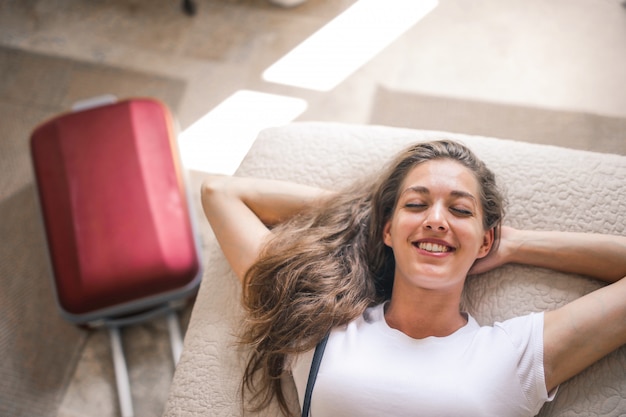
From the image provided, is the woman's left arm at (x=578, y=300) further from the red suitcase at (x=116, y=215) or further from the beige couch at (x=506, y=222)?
the red suitcase at (x=116, y=215)

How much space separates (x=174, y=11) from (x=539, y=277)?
1.81 metres

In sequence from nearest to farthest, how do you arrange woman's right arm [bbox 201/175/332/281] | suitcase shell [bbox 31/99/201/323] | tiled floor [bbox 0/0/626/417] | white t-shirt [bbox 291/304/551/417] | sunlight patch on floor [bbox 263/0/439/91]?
1. white t-shirt [bbox 291/304/551/417]
2. woman's right arm [bbox 201/175/332/281]
3. suitcase shell [bbox 31/99/201/323]
4. tiled floor [bbox 0/0/626/417]
5. sunlight patch on floor [bbox 263/0/439/91]

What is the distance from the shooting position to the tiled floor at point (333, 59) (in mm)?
1914

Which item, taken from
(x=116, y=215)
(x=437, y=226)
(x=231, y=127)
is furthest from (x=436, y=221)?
(x=231, y=127)

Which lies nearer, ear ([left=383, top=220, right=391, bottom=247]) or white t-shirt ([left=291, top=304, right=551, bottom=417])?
white t-shirt ([left=291, top=304, right=551, bottom=417])

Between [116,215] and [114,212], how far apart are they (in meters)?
0.01

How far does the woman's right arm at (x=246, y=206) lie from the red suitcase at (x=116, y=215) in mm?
244

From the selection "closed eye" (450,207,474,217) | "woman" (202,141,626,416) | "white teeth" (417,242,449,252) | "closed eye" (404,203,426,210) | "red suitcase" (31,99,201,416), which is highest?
"closed eye" (450,207,474,217)

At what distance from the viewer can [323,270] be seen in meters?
1.17

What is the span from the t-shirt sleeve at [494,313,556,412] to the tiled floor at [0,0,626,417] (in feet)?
3.49

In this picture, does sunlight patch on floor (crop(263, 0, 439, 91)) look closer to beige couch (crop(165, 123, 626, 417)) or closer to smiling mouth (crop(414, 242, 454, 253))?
beige couch (crop(165, 123, 626, 417))

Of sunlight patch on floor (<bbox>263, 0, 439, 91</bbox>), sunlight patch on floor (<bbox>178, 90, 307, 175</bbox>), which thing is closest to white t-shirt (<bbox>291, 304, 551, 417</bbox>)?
sunlight patch on floor (<bbox>178, 90, 307, 175</bbox>)

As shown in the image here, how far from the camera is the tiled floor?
1.91 meters

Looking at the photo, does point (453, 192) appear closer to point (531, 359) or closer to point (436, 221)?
point (436, 221)
